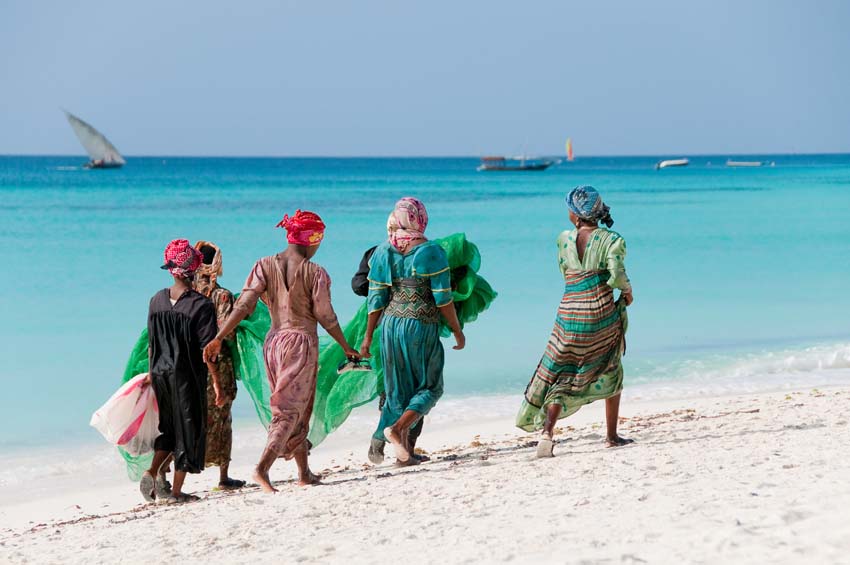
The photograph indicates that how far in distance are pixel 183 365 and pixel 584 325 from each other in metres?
1.98

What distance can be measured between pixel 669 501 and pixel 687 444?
53.9 inches

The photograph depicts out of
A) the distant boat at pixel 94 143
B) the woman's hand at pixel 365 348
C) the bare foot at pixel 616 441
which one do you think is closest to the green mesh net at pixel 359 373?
the woman's hand at pixel 365 348

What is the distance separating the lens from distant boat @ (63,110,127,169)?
327 ft

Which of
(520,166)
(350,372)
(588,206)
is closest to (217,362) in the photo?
(350,372)

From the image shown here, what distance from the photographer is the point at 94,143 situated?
328 ft

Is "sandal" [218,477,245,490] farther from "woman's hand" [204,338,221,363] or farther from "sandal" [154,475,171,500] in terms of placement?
"woman's hand" [204,338,221,363]

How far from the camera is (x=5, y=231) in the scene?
3108cm

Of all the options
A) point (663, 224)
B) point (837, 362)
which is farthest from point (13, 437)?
point (663, 224)

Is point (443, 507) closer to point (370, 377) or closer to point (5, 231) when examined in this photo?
point (370, 377)

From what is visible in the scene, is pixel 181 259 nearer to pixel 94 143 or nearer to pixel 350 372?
pixel 350 372

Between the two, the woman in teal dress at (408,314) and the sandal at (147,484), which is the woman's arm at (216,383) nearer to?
the sandal at (147,484)

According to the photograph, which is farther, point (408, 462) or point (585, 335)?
point (408, 462)

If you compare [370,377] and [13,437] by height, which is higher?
[370,377]

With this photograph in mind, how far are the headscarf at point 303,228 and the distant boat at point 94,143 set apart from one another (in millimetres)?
98993
